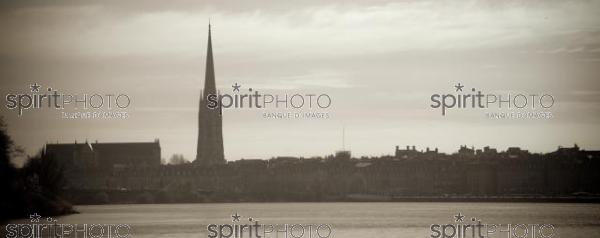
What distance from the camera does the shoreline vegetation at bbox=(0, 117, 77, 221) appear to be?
57.6 meters

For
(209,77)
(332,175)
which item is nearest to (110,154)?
(209,77)

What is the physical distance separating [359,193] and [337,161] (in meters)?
6.10

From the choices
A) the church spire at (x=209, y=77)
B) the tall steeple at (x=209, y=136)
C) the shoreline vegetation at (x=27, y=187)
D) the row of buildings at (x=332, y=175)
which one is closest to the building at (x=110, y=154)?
the row of buildings at (x=332, y=175)

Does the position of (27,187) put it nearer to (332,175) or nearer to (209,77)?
(332,175)

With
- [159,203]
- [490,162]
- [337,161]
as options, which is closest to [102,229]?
[159,203]

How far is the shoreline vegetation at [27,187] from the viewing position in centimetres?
5762

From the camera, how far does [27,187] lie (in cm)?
6388

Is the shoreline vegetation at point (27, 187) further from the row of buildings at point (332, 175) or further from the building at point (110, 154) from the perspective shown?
the building at point (110, 154)

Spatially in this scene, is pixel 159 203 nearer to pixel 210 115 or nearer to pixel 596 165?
pixel 210 115

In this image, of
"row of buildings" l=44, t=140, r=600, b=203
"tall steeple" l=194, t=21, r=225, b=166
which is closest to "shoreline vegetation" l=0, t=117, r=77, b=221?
"row of buildings" l=44, t=140, r=600, b=203

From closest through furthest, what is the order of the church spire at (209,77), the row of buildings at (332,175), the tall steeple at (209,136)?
1. the row of buildings at (332,175)
2. the church spire at (209,77)
3. the tall steeple at (209,136)

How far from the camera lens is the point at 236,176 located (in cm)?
13675

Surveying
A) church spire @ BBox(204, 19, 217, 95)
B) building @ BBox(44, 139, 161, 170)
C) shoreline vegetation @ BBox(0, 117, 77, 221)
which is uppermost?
church spire @ BBox(204, 19, 217, 95)

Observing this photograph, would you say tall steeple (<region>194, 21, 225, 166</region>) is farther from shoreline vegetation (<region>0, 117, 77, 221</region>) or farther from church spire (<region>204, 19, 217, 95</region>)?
shoreline vegetation (<region>0, 117, 77, 221</region>)
